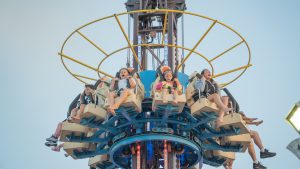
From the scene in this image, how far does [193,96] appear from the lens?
21.1 metres

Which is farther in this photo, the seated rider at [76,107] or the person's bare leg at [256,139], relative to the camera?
the person's bare leg at [256,139]

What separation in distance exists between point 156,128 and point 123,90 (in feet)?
8.07

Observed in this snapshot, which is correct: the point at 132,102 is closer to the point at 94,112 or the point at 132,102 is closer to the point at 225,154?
the point at 94,112

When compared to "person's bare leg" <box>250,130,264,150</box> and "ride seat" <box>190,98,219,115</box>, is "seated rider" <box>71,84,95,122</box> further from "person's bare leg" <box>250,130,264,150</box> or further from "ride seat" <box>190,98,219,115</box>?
"person's bare leg" <box>250,130,264,150</box>

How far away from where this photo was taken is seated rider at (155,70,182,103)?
65.5 feet

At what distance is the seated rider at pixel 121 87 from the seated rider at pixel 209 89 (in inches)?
94.3

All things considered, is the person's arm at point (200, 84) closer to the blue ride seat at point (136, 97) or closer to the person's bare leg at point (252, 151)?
the blue ride seat at point (136, 97)

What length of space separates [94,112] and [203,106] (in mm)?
4015

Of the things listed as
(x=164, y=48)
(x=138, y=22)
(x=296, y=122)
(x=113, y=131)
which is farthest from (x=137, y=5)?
(x=296, y=122)

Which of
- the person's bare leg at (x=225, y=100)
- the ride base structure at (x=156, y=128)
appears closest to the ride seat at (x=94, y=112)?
the ride base structure at (x=156, y=128)

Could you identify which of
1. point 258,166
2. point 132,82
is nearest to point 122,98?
point 132,82

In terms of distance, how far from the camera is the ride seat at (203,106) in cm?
2030

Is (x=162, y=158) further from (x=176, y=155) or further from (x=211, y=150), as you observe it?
(x=211, y=150)

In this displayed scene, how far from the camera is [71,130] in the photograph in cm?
2273
